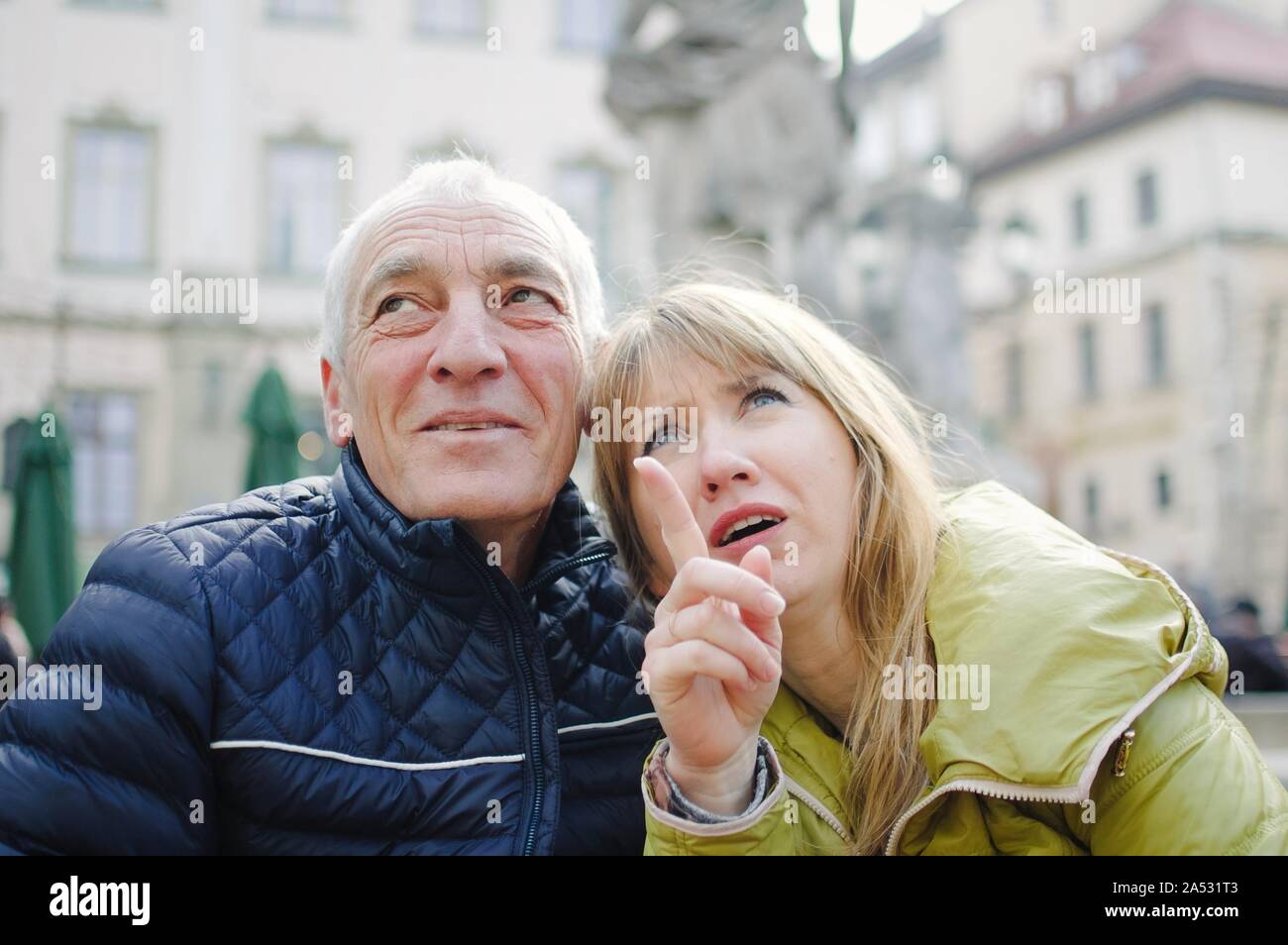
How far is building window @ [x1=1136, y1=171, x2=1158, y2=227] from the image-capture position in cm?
3112

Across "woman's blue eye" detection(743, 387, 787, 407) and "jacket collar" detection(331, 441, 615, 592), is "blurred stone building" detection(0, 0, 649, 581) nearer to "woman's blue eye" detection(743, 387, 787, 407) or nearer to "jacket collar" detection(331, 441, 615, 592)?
"jacket collar" detection(331, 441, 615, 592)

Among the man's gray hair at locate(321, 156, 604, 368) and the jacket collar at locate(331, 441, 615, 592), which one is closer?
the jacket collar at locate(331, 441, 615, 592)

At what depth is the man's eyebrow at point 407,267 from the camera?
96.7 inches

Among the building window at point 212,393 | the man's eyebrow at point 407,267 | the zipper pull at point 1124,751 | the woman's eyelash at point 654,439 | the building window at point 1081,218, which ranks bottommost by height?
the zipper pull at point 1124,751

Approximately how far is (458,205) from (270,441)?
16.0ft

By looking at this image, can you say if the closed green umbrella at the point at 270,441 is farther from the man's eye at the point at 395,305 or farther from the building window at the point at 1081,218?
the building window at the point at 1081,218

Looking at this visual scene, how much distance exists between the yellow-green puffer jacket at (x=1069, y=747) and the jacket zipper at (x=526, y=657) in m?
0.33

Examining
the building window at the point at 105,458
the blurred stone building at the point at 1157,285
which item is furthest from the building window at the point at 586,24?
the building window at the point at 105,458

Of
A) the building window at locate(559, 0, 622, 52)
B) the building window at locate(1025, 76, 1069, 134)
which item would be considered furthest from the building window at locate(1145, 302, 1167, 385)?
the building window at locate(559, 0, 622, 52)

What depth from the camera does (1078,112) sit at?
113ft

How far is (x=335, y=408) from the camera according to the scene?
8.92 ft

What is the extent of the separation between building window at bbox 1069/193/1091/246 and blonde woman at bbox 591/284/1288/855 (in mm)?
33003
